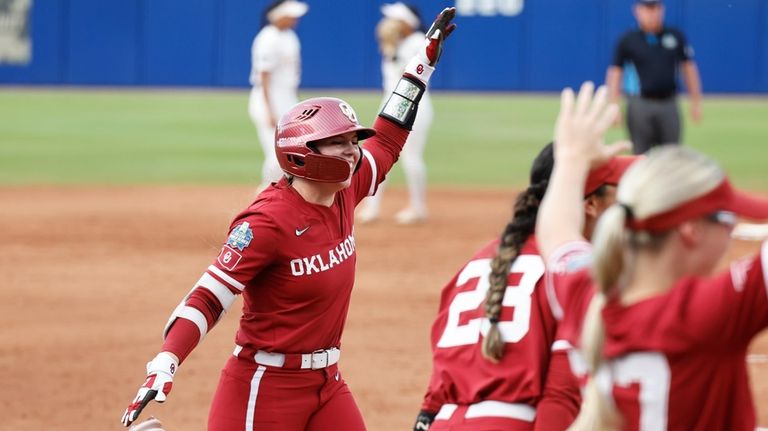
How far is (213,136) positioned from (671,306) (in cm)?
2041

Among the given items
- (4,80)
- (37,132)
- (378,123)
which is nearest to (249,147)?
(37,132)

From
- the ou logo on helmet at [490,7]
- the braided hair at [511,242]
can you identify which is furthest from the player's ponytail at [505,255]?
the ou logo on helmet at [490,7]

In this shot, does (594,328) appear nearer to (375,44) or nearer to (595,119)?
(595,119)

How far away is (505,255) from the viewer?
11.9ft

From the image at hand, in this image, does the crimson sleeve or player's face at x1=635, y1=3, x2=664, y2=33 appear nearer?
the crimson sleeve

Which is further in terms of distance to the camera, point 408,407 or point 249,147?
point 249,147

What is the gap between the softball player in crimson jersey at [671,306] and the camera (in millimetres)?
2533

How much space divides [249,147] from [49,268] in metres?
10.1

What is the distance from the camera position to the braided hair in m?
3.53

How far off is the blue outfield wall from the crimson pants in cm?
2556

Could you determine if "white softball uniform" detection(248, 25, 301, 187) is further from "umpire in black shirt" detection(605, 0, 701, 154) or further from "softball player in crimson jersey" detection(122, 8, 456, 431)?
"softball player in crimson jersey" detection(122, 8, 456, 431)

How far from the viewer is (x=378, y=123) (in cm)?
552

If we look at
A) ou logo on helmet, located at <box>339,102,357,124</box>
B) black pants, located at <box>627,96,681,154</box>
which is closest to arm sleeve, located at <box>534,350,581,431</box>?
ou logo on helmet, located at <box>339,102,357,124</box>

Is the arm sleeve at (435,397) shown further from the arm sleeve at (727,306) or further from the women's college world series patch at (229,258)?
the arm sleeve at (727,306)
